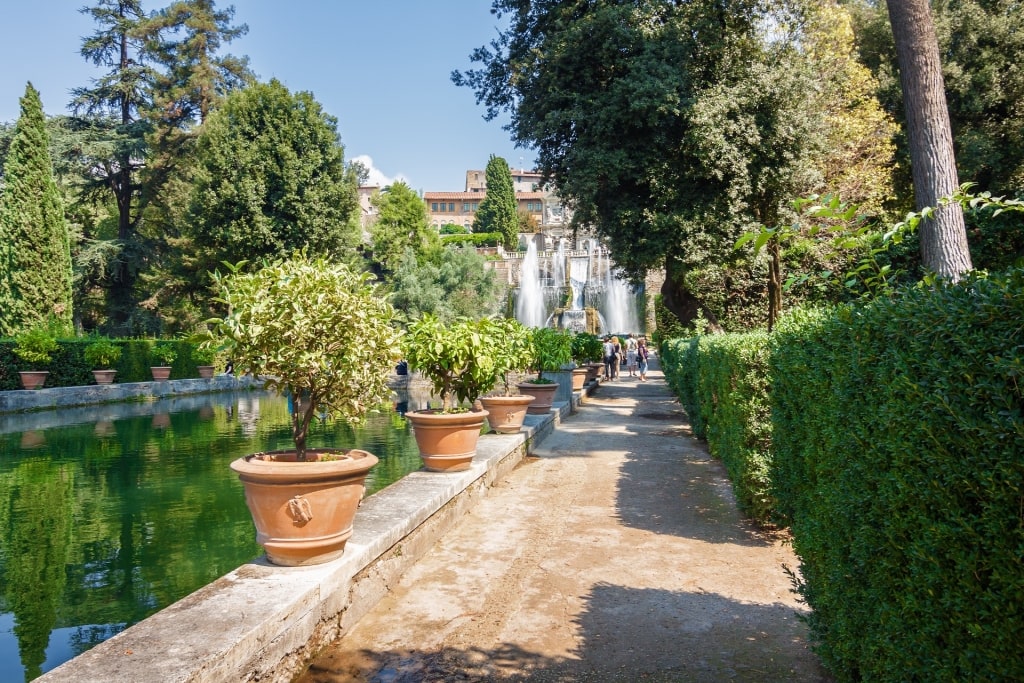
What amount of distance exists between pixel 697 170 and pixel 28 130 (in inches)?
944

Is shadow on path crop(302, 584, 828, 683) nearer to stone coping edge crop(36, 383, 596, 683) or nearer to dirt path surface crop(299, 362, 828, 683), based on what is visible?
dirt path surface crop(299, 362, 828, 683)

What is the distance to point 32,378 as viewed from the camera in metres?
19.1

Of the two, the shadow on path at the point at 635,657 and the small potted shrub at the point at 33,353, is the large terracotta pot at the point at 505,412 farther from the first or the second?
the small potted shrub at the point at 33,353

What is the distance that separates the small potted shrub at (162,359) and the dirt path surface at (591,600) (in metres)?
21.1

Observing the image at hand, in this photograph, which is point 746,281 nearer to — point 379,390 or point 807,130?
point 807,130

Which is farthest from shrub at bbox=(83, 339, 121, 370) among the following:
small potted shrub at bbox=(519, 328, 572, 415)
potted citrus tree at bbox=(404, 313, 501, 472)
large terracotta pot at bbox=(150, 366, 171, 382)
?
potted citrus tree at bbox=(404, 313, 501, 472)

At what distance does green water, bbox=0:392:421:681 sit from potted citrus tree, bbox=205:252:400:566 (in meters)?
1.41

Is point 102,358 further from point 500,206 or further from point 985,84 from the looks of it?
point 500,206

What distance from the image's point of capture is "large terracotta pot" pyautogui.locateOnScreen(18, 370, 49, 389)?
19.1 meters

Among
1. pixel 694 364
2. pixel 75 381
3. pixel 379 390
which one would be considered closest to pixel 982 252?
pixel 694 364

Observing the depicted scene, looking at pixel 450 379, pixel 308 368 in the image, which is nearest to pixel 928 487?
pixel 308 368

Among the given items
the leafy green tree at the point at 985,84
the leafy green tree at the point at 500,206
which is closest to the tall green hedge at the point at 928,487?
the leafy green tree at the point at 985,84

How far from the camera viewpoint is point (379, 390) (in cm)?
417

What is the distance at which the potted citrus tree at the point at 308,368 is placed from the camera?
3459 mm
